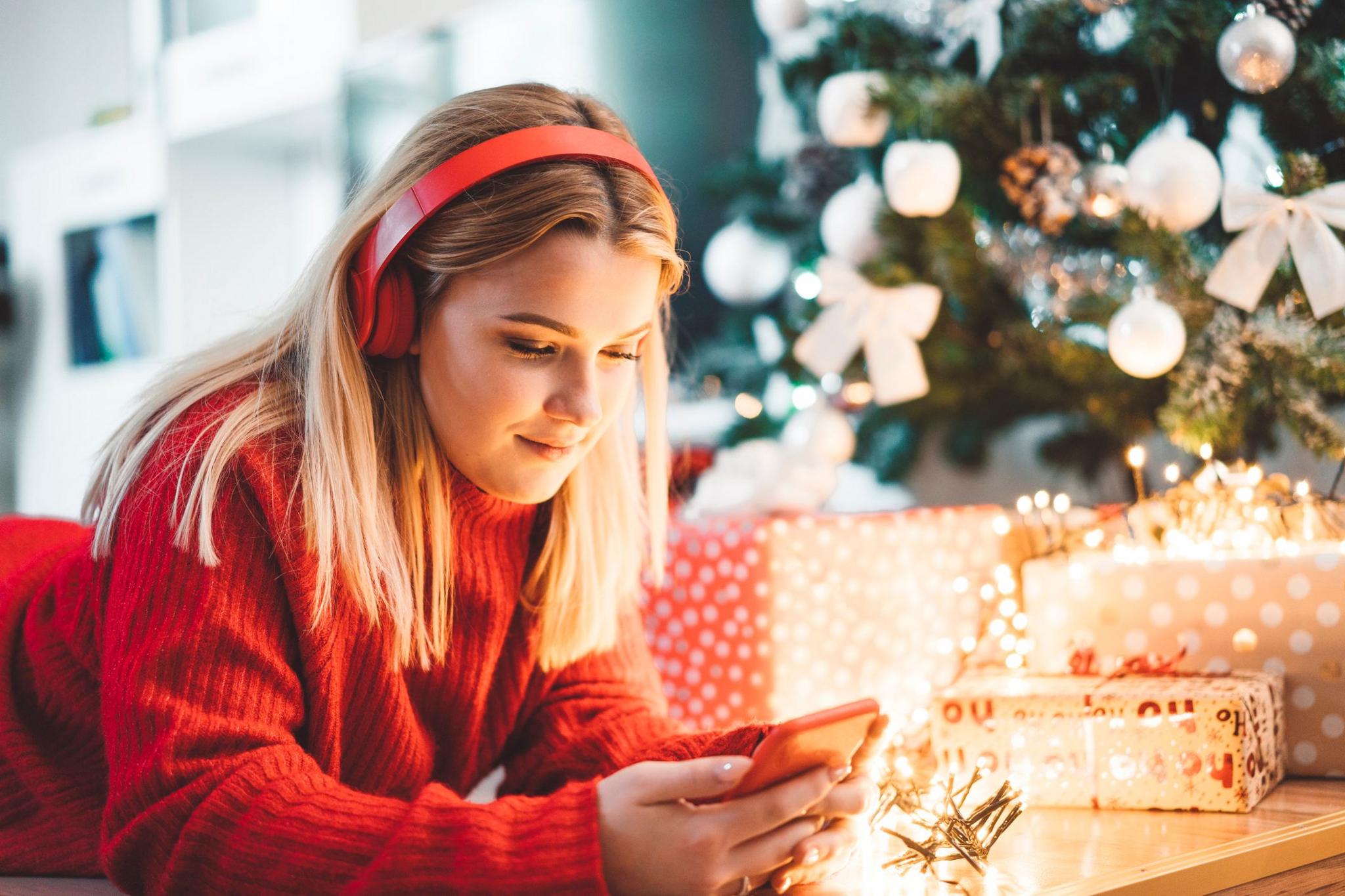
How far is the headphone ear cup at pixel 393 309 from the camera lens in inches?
28.4

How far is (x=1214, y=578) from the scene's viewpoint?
0.96 meters

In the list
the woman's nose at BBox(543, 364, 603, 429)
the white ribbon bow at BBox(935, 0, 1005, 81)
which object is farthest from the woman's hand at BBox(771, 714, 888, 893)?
the white ribbon bow at BBox(935, 0, 1005, 81)

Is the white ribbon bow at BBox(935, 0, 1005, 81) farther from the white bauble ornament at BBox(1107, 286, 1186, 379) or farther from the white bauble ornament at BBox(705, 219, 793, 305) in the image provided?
the white bauble ornament at BBox(1107, 286, 1186, 379)

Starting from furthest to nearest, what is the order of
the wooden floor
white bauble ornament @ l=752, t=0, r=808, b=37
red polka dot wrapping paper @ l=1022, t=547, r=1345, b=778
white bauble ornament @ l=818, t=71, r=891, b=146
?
1. white bauble ornament @ l=752, t=0, r=808, b=37
2. white bauble ornament @ l=818, t=71, r=891, b=146
3. red polka dot wrapping paper @ l=1022, t=547, r=1345, b=778
4. the wooden floor

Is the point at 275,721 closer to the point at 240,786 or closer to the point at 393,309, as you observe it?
the point at 240,786

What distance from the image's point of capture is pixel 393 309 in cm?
72

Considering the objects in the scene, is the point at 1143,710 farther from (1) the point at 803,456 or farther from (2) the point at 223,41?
(2) the point at 223,41

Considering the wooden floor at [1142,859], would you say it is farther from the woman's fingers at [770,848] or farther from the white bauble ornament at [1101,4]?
the white bauble ornament at [1101,4]

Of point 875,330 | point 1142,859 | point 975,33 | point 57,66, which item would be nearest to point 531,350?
point 1142,859

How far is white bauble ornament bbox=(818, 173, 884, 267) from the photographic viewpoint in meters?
1.31

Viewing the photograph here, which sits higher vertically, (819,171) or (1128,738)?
(819,171)

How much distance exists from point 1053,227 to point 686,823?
0.87 m

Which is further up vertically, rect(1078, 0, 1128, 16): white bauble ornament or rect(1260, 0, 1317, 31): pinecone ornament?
rect(1078, 0, 1128, 16): white bauble ornament

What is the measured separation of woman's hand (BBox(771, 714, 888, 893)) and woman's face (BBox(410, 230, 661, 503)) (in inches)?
9.7
